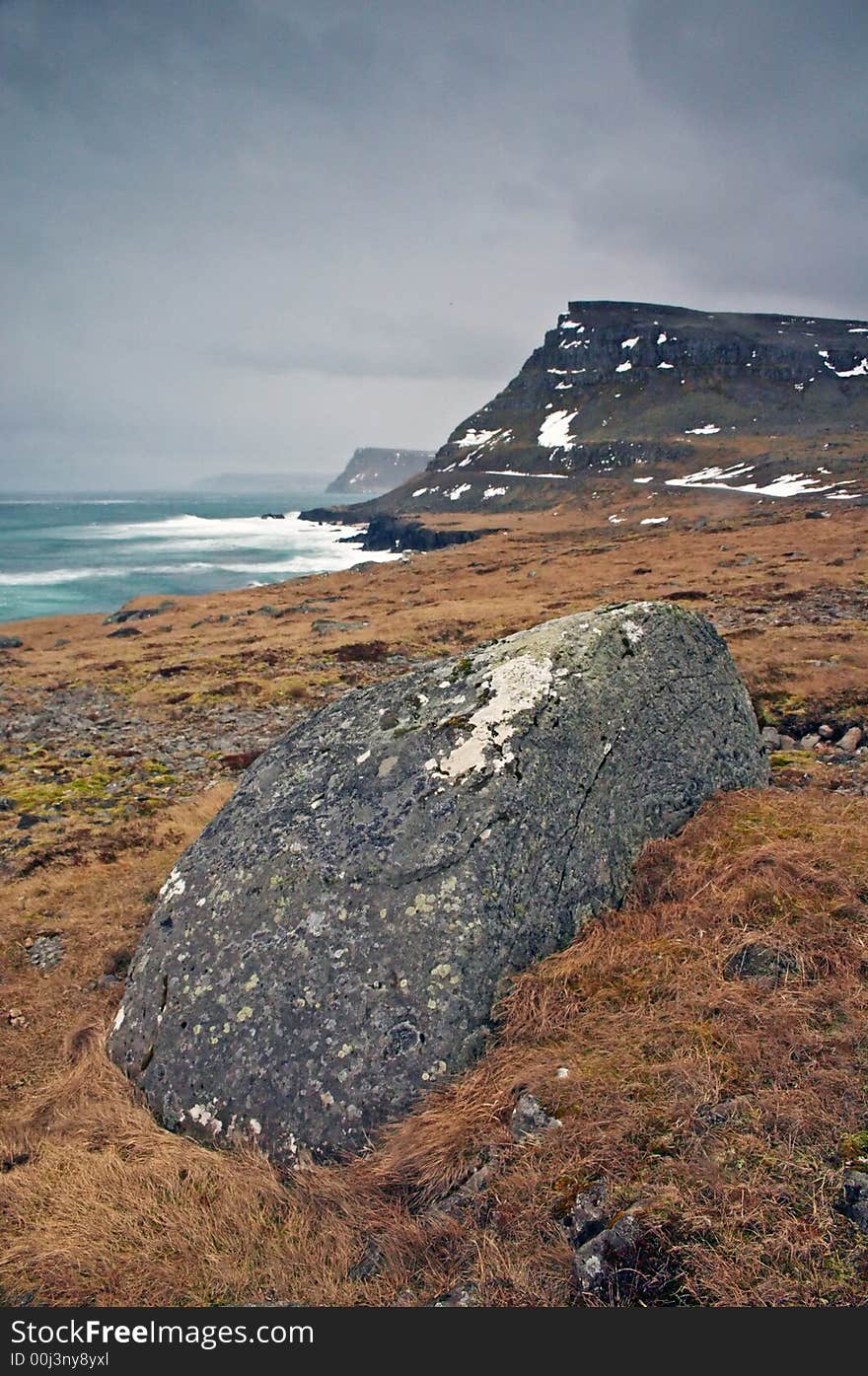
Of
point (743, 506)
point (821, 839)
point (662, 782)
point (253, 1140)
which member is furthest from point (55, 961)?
point (743, 506)

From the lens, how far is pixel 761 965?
5.63 m

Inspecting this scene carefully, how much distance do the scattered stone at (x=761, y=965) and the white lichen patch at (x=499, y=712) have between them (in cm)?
262

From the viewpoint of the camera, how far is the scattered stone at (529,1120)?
15.3 ft

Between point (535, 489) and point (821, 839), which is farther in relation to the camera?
point (535, 489)

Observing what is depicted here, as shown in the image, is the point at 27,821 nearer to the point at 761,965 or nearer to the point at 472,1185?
the point at 472,1185

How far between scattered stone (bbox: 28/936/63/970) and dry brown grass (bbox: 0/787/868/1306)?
3.28 meters

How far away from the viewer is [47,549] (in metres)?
158

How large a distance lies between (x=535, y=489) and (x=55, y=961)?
527 feet

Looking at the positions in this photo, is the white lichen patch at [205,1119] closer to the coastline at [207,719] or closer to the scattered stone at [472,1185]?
the coastline at [207,719]

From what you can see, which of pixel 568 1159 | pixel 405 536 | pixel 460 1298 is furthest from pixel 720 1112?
pixel 405 536

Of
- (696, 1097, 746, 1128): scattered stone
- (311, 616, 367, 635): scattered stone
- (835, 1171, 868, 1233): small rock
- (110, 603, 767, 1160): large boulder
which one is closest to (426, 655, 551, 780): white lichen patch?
(110, 603, 767, 1160): large boulder

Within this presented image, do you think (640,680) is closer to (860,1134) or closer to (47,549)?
(860,1134)

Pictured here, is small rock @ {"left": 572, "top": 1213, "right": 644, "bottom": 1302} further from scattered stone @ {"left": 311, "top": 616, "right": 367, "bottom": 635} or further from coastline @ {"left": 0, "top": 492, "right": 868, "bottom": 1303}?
scattered stone @ {"left": 311, "top": 616, "right": 367, "bottom": 635}

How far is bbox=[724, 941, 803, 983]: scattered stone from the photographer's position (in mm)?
5441
